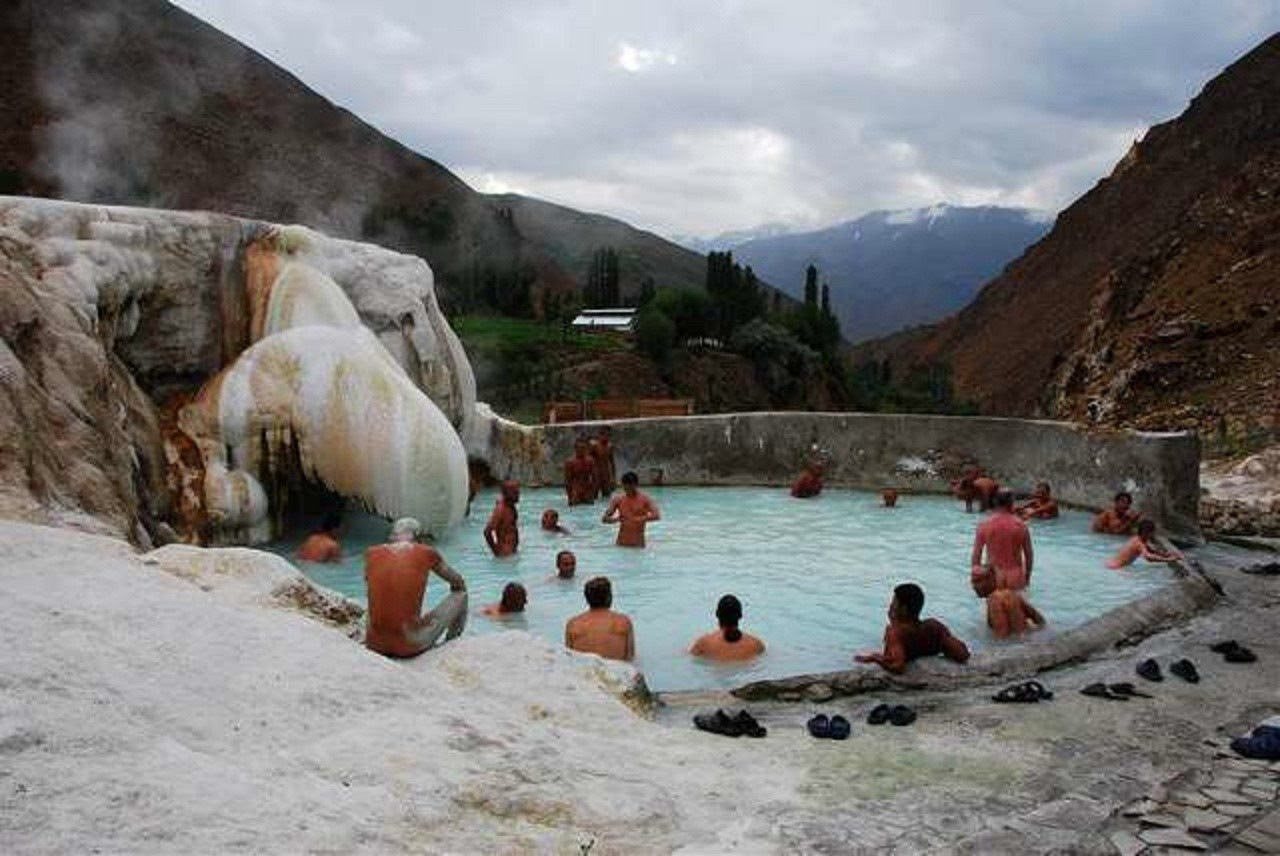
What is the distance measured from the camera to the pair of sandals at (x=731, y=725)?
577cm

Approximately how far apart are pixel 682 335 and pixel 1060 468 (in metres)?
26.2

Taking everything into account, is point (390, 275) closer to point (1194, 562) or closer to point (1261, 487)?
point (1194, 562)

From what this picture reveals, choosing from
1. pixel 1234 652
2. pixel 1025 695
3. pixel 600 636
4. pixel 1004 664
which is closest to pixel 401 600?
pixel 600 636

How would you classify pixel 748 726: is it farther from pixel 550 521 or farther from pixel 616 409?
pixel 616 409

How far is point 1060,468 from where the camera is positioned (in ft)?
48.2

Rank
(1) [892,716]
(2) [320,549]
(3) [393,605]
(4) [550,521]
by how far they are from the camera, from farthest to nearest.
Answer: (4) [550,521] < (2) [320,549] < (1) [892,716] < (3) [393,605]

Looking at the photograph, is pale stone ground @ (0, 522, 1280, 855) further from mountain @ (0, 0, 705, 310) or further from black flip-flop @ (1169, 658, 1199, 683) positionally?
mountain @ (0, 0, 705, 310)

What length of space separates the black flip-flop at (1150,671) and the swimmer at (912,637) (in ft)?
3.29

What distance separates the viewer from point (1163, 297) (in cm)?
3194

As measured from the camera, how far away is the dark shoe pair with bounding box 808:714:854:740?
5.77 m

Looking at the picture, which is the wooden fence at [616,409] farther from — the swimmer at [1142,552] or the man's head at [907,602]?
the man's head at [907,602]

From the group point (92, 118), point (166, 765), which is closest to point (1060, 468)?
point (166, 765)

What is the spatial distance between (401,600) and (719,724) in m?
1.74

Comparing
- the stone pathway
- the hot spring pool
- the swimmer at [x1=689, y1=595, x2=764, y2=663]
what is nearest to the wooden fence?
the hot spring pool
